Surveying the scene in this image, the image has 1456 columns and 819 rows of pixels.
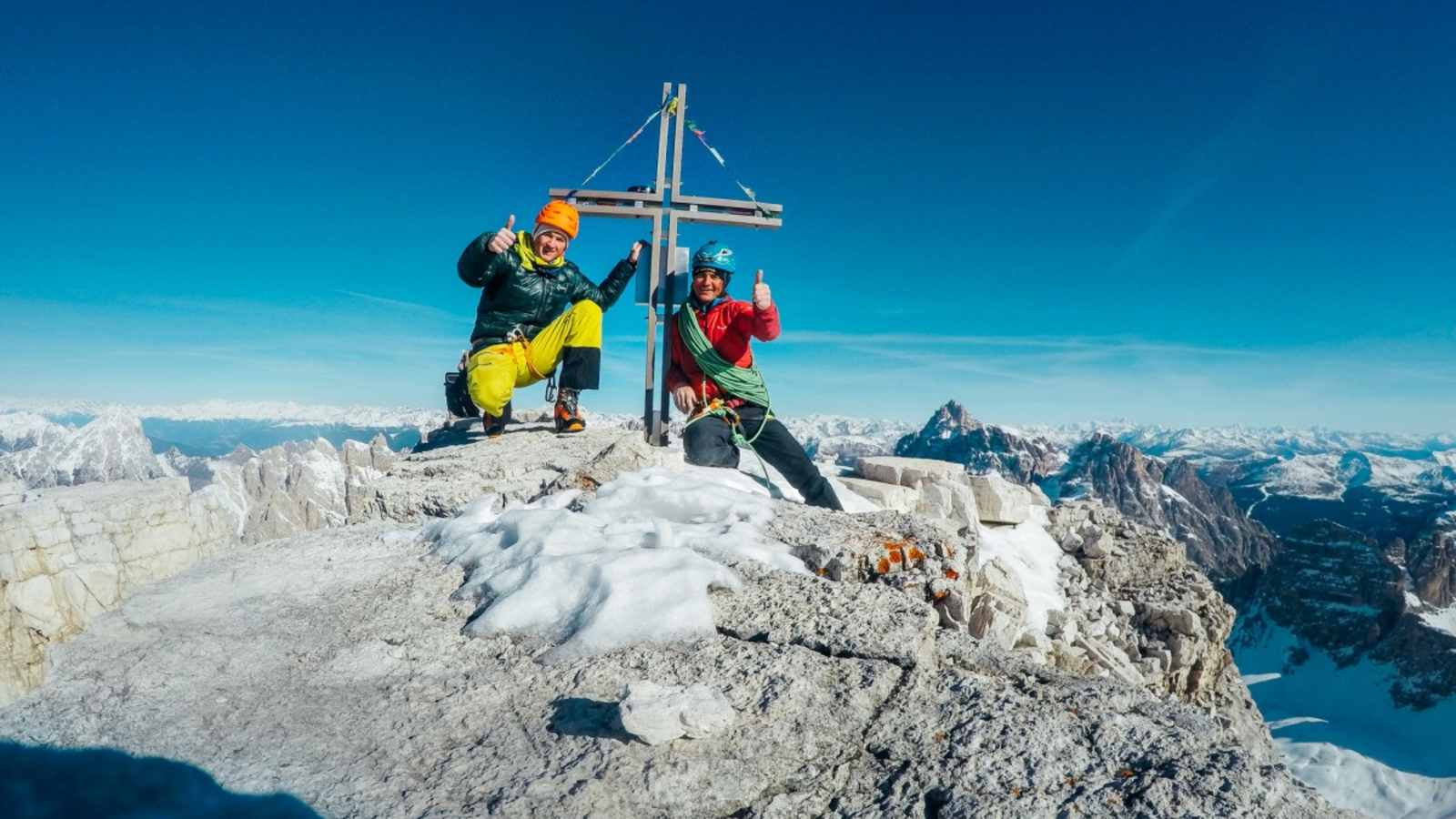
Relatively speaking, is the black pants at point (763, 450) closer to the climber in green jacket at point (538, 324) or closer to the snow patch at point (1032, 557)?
the climber in green jacket at point (538, 324)

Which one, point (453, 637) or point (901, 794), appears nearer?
point (901, 794)

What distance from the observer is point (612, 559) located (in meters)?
4.44

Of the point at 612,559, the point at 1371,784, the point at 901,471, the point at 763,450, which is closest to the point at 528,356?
the point at 763,450

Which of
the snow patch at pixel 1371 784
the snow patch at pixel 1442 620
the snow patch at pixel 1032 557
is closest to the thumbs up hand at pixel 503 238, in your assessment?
the snow patch at pixel 1032 557

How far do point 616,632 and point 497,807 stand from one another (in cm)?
121

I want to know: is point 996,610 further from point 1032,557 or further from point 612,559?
point 1032,557

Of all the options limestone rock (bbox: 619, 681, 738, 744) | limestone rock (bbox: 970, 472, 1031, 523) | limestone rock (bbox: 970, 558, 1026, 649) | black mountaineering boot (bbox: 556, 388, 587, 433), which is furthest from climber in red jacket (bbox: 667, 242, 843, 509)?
limestone rock (bbox: 619, 681, 738, 744)

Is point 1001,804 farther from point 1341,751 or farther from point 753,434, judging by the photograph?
point 1341,751

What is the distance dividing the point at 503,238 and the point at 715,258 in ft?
9.10

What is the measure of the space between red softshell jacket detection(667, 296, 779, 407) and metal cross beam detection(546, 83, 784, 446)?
573 millimetres

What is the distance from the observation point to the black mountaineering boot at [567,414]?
10.1 metres

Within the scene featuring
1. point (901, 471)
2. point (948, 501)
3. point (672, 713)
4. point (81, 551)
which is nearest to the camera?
point (672, 713)

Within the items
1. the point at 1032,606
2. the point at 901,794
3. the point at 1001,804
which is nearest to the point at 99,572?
the point at 901,794

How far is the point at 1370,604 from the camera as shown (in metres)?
157
